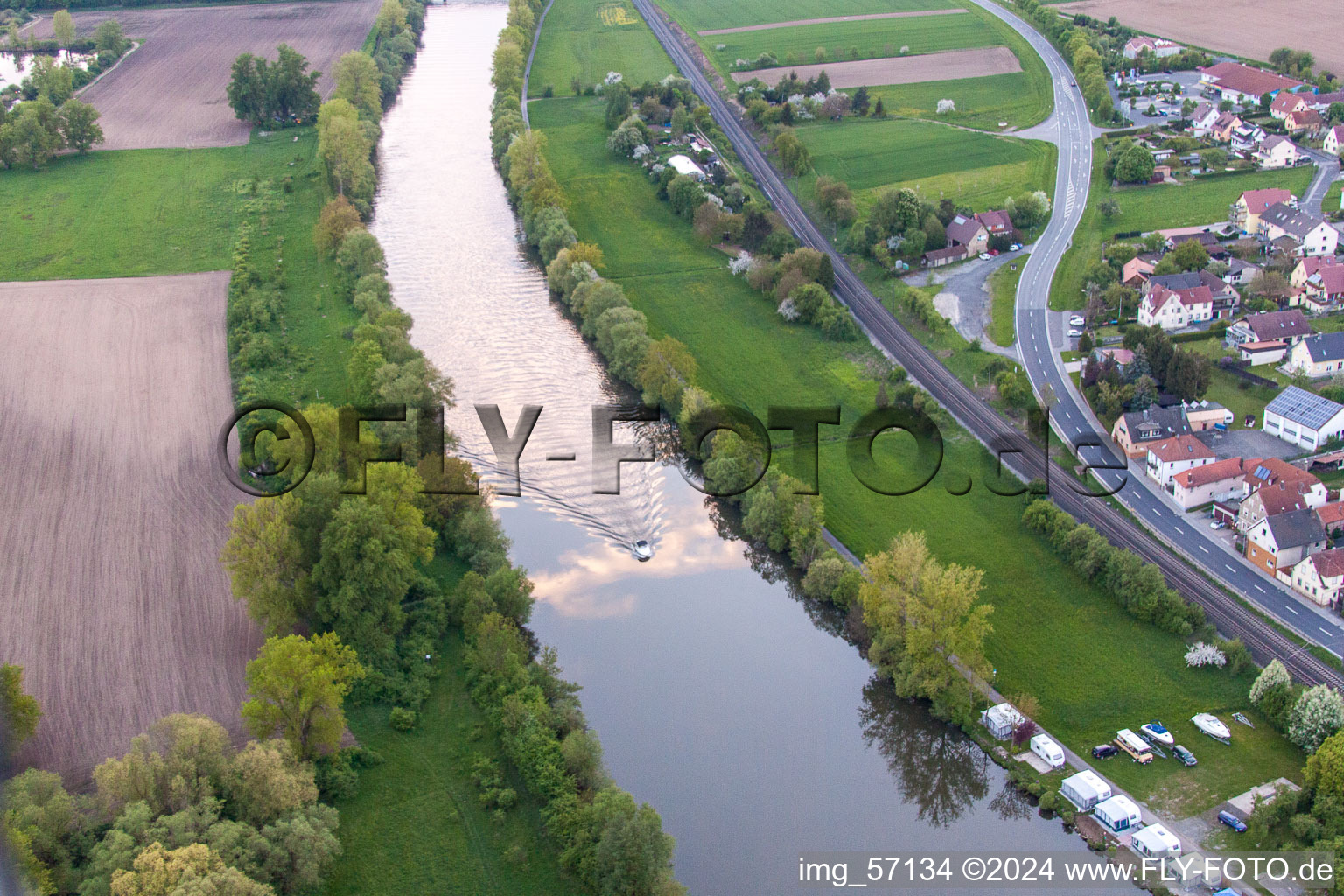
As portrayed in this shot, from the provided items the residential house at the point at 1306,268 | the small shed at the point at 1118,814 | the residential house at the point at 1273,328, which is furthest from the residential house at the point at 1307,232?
the small shed at the point at 1118,814

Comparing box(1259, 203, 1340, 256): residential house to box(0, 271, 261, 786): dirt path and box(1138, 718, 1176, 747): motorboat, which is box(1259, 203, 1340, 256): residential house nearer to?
box(1138, 718, 1176, 747): motorboat

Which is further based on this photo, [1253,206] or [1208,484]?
[1253,206]

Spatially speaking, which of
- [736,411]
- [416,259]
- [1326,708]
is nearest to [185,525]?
[736,411]

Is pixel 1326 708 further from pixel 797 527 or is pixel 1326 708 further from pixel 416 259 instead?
pixel 416 259

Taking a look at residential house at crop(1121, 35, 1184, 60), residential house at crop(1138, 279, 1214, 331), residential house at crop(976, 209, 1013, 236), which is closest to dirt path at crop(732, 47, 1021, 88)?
residential house at crop(1121, 35, 1184, 60)

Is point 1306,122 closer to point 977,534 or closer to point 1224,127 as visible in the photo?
point 1224,127

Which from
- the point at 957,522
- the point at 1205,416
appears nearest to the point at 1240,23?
the point at 1205,416

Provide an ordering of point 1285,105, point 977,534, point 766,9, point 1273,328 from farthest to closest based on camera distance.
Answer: point 766,9
point 1285,105
point 1273,328
point 977,534
